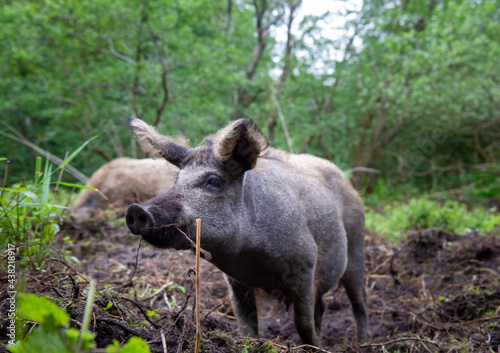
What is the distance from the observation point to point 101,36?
35.2 feet

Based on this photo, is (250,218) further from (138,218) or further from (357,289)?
(357,289)

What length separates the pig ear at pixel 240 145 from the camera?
292 cm

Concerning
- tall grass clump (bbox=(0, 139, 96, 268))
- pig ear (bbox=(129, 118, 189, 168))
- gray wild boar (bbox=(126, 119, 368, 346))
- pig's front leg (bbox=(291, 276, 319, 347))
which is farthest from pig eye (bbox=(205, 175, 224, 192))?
pig's front leg (bbox=(291, 276, 319, 347))

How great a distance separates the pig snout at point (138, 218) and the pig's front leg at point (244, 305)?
4.33 feet

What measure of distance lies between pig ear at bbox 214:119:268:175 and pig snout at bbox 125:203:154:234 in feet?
2.59

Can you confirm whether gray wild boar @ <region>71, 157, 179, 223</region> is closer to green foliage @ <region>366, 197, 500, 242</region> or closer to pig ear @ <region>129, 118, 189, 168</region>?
green foliage @ <region>366, 197, 500, 242</region>

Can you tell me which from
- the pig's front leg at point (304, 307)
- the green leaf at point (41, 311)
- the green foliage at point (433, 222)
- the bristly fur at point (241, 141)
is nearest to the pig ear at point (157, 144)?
the bristly fur at point (241, 141)

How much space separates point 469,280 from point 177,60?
8.67 metres

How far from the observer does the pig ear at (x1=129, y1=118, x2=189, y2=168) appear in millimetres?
3260

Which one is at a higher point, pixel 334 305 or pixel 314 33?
pixel 314 33

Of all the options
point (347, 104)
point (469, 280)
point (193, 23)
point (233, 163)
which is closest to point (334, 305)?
point (469, 280)

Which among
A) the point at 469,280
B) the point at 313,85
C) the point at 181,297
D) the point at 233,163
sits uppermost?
the point at 313,85

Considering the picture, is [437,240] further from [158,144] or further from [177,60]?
[177,60]

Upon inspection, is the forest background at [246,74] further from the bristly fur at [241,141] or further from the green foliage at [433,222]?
the bristly fur at [241,141]
